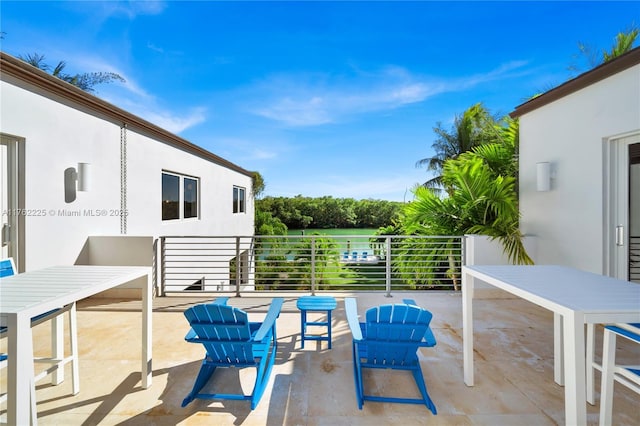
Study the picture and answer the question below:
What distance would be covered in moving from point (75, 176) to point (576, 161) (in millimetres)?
7489

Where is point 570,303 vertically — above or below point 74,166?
below

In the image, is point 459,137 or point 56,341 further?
point 459,137

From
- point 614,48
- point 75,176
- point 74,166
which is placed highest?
point 614,48

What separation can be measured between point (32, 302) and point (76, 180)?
378cm

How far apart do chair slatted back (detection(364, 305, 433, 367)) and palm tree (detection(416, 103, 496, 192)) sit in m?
16.1

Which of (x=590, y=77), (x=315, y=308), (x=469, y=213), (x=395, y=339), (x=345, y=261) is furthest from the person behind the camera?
(x=345, y=261)

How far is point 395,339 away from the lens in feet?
7.06

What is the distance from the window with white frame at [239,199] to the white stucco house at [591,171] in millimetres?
9629

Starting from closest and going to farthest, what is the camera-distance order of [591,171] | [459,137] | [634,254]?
1. [591,171]
2. [634,254]
3. [459,137]

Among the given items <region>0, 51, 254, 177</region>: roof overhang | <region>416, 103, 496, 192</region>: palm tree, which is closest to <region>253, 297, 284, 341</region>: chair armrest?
<region>0, 51, 254, 177</region>: roof overhang

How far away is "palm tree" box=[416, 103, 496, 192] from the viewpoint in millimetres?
17688

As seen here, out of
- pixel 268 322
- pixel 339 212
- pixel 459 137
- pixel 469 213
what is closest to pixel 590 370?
pixel 268 322

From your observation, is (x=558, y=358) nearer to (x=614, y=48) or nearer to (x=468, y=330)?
(x=468, y=330)

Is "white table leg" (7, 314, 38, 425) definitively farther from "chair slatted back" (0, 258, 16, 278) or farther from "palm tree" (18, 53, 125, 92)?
"palm tree" (18, 53, 125, 92)
